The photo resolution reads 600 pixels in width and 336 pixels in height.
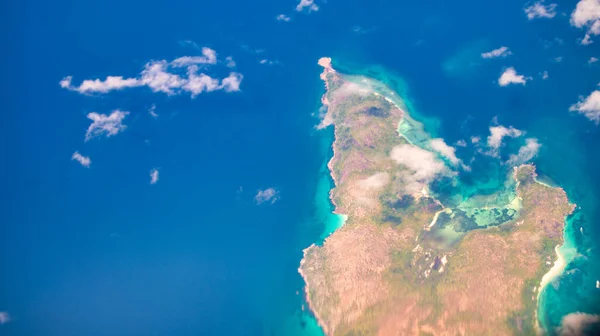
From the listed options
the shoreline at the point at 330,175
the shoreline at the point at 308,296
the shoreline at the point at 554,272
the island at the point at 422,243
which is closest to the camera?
the shoreline at the point at 554,272

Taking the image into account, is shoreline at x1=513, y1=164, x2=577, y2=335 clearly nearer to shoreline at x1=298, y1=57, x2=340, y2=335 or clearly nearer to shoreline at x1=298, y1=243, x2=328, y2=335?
shoreline at x1=298, y1=57, x2=340, y2=335

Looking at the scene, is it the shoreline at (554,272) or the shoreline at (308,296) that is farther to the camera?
the shoreline at (308,296)

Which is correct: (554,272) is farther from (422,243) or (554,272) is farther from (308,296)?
(308,296)

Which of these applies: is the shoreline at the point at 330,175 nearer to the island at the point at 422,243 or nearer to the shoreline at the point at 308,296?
the shoreline at the point at 308,296

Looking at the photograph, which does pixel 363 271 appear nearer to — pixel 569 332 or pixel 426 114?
pixel 569 332

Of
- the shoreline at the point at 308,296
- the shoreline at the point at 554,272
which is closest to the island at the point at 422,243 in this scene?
the shoreline at the point at 308,296

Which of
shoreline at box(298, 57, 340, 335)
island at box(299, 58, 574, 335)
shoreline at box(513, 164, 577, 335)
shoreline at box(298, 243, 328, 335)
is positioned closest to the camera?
shoreline at box(513, 164, 577, 335)

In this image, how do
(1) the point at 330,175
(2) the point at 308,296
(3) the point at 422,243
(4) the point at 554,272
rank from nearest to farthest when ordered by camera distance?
(4) the point at 554,272
(2) the point at 308,296
(3) the point at 422,243
(1) the point at 330,175

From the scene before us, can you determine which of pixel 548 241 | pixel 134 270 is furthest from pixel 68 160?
pixel 548 241

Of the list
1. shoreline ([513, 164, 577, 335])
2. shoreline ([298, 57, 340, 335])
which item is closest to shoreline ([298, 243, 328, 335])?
shoreline ([298, 57, 340, 335])

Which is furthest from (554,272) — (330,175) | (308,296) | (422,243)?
(330,175)
